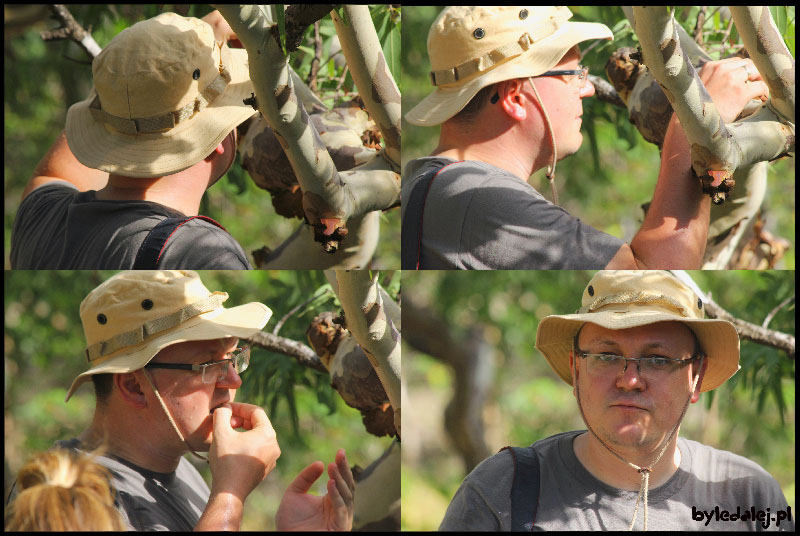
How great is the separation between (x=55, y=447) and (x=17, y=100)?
449 cm

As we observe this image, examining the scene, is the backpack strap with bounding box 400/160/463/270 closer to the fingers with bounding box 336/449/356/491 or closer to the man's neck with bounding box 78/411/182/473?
the fingers with bounding box 336/449/356/491

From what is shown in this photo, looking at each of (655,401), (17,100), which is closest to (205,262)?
(655,401)

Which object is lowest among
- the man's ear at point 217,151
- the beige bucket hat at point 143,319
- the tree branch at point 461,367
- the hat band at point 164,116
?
the tree branch at point 461,367

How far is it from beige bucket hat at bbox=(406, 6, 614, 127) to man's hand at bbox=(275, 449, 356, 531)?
42.0 inches

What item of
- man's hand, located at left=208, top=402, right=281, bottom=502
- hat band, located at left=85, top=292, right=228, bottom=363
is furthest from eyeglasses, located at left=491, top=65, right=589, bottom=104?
man's hand, located at left=208, top=402, right=281, bottom=502

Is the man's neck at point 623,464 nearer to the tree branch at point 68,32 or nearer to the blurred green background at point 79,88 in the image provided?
the blurred green background at point 79,88

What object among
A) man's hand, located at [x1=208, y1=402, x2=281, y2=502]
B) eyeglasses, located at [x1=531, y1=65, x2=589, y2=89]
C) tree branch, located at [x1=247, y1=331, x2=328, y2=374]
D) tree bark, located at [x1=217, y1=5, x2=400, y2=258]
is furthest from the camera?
tree branch, located at [x1=247, y1=331, x2=328, y2=374]

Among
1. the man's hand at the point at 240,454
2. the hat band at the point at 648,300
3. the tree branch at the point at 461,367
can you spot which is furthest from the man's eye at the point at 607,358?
the tree branch at the point at 461,367

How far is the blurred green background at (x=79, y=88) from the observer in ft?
12.5

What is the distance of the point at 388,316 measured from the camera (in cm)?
300

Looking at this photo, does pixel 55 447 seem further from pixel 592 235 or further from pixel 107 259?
pixel 592 235

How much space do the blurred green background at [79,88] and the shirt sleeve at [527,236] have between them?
69cm

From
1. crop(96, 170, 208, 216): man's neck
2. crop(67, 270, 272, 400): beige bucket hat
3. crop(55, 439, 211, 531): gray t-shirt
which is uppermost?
crop(96, 170, 208, 216): man's neck

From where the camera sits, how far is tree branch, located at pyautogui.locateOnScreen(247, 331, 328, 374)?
3520 millimetres
